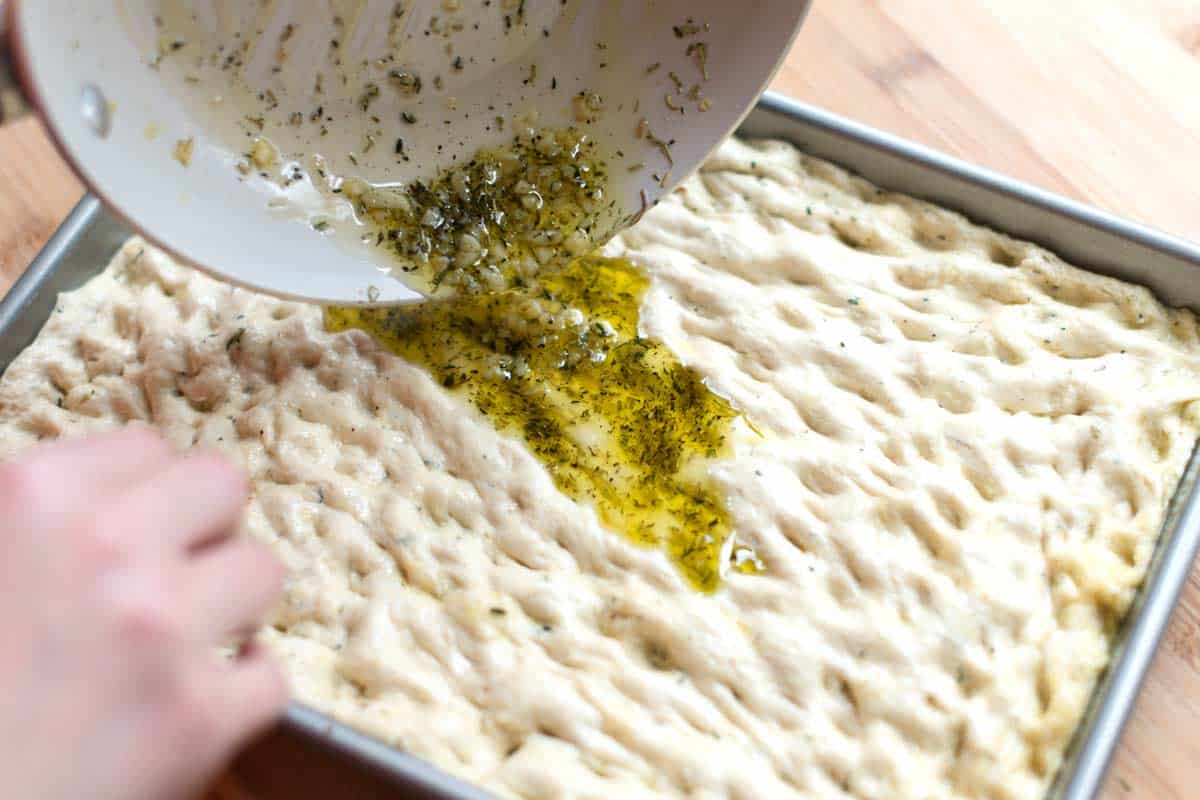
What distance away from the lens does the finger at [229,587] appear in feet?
2.61

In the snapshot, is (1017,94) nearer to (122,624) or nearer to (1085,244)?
(1085,244)

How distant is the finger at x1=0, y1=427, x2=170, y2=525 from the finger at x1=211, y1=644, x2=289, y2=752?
15 cm

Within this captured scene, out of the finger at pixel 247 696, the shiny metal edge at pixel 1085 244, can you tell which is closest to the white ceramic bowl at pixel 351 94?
the shiny metal edge at pixel 1085 244

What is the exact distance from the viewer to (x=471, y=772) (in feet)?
3.91

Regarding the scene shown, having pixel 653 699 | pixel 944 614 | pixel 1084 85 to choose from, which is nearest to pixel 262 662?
pixel 653 699

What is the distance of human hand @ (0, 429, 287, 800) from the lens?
73 centimetres

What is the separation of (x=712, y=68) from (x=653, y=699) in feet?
2.46

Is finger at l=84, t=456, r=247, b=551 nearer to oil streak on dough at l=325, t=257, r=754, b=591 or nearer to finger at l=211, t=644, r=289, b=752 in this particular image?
Answer: finger at l=211, t=644, r=289, b=752

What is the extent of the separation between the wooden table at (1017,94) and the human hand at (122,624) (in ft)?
3.39

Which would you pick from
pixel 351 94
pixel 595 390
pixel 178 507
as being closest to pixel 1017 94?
pixel 595 390

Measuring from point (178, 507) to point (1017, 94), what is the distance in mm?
1494

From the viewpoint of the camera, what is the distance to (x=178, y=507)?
32.4 inches

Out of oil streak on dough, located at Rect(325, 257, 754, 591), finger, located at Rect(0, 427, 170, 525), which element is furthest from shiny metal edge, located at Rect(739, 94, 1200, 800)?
finger, located at Rect(0, 427, 170, 525)

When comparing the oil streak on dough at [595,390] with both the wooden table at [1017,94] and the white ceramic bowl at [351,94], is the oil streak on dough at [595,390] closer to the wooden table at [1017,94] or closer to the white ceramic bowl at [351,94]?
the white ceramic bowl at [351,94]
